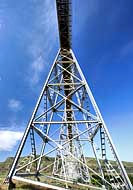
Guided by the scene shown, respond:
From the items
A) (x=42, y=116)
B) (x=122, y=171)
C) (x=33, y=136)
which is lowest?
(x=122, y=171)

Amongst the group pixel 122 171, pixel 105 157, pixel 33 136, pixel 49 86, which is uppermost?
pixel 49 86

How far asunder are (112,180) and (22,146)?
13.5 feet

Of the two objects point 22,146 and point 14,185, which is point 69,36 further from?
point 14,185

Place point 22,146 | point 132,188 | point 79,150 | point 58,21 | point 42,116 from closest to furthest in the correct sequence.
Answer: point 132,188, point 22,146, point 42,116, point 58,21, point 79,150

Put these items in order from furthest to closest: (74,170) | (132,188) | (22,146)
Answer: (74,170) < (22,146) < (132,188)

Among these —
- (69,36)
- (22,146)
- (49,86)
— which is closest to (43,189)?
(22,146)

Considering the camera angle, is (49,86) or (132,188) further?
(49,86)

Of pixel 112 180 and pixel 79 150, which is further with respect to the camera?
pixel 79 150

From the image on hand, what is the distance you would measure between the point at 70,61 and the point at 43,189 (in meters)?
7.81

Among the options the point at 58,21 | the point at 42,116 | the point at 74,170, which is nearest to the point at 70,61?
the point at 58,21

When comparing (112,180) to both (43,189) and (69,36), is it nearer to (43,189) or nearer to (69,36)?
(43,189)

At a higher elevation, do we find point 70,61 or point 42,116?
point 70,61

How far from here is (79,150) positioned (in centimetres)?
1448

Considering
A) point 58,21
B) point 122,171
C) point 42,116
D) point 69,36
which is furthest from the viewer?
point 69,36
